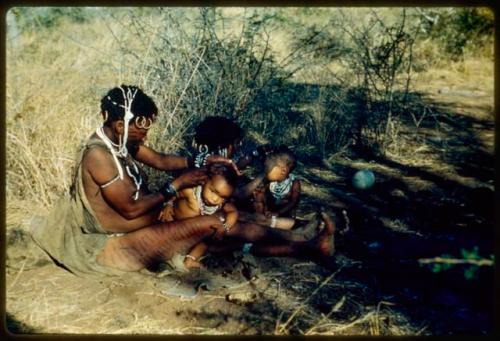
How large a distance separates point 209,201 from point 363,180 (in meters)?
1.82

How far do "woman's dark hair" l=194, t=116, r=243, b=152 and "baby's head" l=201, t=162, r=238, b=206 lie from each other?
2.02 ft

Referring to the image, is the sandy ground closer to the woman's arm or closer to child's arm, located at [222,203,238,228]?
child's arm, located at [222,203,238,228]

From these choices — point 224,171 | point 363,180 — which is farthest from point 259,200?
point 363,180

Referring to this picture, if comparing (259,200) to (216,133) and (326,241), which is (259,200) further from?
(216,133)

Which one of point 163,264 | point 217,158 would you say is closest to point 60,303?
point 163,264

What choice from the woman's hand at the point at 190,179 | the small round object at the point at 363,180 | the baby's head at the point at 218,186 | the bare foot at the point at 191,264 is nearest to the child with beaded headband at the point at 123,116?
the woman's hand at the point at 190,179

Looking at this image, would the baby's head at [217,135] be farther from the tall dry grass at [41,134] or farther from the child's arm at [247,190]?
the tall dry grass at [41,134]

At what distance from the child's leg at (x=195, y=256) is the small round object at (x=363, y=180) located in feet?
5.89

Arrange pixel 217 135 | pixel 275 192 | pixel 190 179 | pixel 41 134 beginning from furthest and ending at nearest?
1. pixel 41 134
2. pixel 217 135
3. pixel 275 192
4. pixel 190 179

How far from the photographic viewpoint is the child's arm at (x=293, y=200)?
4.00m

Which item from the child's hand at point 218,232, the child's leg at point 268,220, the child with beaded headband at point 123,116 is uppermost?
the child with beaded headband at point 123,116

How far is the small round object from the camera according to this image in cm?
469

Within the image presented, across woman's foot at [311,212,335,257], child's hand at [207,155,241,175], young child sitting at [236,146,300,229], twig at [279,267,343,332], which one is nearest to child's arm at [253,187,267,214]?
young child sitting at [236,146,300,229]

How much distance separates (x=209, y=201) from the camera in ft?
11.2
